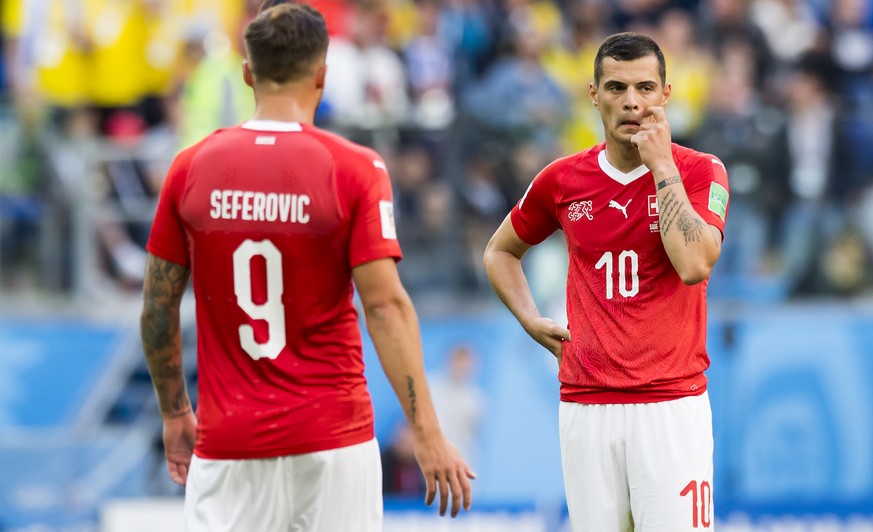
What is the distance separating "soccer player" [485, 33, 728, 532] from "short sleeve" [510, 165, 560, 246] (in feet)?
0.77

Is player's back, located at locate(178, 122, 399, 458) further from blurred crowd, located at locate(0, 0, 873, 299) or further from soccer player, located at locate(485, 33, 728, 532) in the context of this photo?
blurred crowd, located at locate(0, 0, 873, 299)

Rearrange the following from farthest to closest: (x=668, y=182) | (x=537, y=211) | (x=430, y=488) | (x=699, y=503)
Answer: (x=537, y=211)
(x=699, y=503)
(x=668, y=182)
(x=430, y=488)

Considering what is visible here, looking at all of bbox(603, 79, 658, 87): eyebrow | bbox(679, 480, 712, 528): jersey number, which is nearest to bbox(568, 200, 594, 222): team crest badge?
bbox(603, 79, 658, 87): eyebrow

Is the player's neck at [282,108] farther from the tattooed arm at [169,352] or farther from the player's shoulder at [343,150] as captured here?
the tattooed arm at [169,352]

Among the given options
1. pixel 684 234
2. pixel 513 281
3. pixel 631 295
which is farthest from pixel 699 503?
pixel 513 281

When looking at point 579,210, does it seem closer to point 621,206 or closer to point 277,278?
point 621,206

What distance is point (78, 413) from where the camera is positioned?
11.4 meters

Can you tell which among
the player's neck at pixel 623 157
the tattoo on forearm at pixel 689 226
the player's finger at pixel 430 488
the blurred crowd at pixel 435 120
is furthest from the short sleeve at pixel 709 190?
the blurred crowd at pixel 435 120

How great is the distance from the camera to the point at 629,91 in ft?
18.1

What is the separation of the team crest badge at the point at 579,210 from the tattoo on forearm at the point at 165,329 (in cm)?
162

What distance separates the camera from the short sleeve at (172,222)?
5.07 m

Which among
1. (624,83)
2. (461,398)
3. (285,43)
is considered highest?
(285,43)

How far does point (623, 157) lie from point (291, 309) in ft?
5.25

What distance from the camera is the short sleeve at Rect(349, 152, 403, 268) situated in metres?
4.92
